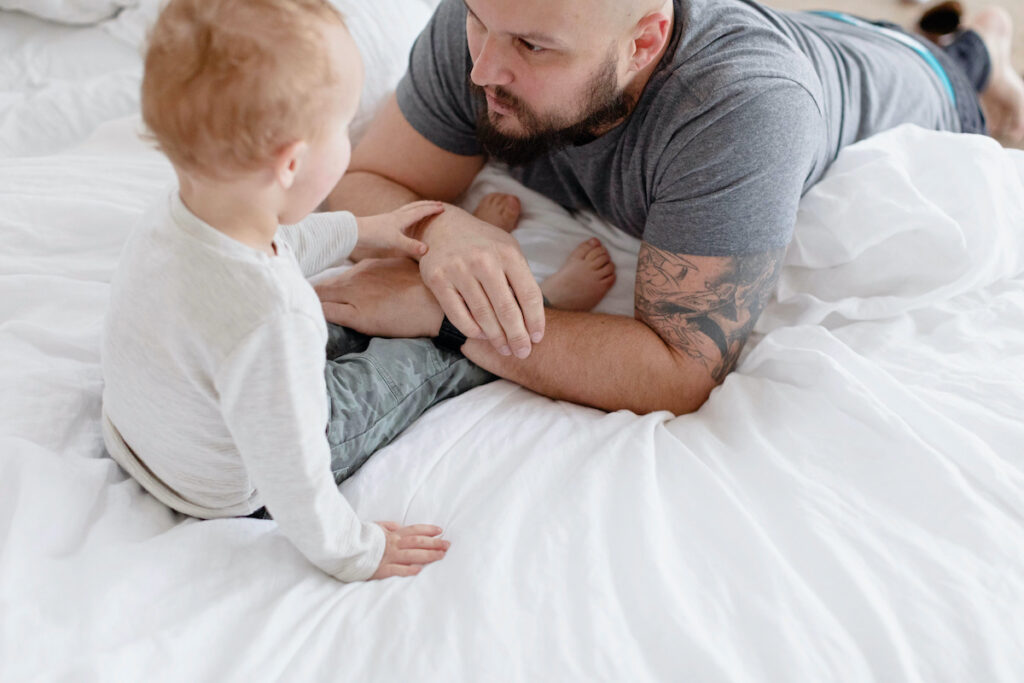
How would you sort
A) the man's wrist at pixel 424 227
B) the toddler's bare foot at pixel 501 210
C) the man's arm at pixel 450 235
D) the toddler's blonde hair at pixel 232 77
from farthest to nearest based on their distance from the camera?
1. the toddler's bare foot at pixel 501 210
2. the man's wrist at pixel 424 227
3. the man's arm at pixel 450 235
4. the toddler's blonde hair at pixel 232 77

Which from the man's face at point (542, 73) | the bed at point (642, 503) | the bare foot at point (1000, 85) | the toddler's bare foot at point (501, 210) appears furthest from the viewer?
the bare foot at point (1000, 85)

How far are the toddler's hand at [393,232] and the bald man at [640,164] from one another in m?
0.03

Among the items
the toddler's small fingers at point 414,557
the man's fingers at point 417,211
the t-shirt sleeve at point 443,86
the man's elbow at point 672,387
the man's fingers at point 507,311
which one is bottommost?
the toddler's small fingers at point 414,557

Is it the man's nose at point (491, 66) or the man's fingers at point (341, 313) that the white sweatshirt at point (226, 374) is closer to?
the man's fingers at point (341, 313)

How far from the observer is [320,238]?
92 centimetres

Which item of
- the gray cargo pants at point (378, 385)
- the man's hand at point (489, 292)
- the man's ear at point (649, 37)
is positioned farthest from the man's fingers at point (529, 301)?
the man's ear at point (649, 37)

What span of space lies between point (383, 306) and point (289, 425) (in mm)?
424

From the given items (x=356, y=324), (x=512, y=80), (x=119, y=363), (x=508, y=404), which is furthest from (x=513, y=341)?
(x=119, y=363)

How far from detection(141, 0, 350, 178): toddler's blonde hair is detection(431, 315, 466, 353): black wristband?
0.51 metres

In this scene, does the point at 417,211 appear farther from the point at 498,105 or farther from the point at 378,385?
the point at 378,385

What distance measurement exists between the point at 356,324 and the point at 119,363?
0.39m

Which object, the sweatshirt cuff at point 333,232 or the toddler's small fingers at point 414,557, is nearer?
the toddler's small fingers at point 414,557

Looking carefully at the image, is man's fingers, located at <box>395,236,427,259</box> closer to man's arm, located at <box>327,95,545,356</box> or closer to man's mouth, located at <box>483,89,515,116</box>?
man's arm, located at <box>327,95,545,356</box>

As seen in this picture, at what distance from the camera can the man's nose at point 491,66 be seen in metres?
0.93
